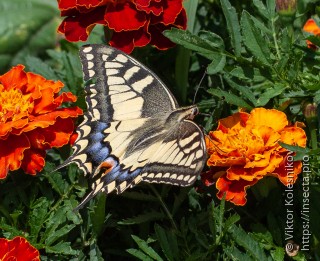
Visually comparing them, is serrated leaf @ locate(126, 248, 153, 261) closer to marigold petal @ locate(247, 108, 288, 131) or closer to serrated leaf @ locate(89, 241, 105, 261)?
serrated leaf @ locate(89, 241, 105, 261)

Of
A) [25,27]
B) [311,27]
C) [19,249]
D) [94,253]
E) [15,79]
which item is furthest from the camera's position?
[25,27]

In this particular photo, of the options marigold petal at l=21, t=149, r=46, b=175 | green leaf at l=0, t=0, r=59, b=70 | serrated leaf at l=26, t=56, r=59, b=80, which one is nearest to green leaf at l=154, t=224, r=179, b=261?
marigold petal at l=21, t=149, r=46, b=175

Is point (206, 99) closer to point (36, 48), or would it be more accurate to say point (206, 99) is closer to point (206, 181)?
point (206, 181)

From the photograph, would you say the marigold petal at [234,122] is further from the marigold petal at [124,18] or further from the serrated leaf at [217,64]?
the marigold petal at [124,18]

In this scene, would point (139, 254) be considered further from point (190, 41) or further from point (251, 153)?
point (190, 41)

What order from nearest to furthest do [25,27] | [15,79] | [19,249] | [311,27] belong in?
[19,249], [15,79], [311,27], [25,27]

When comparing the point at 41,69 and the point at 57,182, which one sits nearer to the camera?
the point at 57,182

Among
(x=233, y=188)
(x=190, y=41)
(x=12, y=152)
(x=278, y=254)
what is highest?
(x=190, y=41)

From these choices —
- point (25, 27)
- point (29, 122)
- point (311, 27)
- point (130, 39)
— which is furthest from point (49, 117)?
point (25, 27)
